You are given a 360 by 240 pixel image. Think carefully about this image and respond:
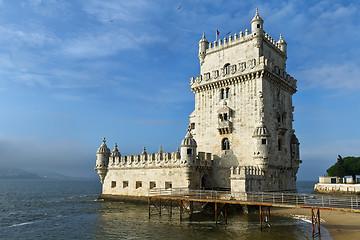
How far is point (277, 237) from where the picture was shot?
78.9 ft

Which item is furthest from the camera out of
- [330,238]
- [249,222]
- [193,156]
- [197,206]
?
Answer: [193,156]

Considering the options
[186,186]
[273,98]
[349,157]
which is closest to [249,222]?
[186,186]

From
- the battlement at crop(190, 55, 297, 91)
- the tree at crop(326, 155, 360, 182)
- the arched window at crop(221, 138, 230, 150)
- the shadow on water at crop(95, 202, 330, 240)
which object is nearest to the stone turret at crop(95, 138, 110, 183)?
the shadow on water at crop(95, 202, 330, 240)

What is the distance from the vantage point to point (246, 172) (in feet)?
107

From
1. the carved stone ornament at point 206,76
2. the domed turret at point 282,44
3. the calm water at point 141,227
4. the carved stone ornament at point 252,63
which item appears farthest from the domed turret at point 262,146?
the domed turret at point 282,44

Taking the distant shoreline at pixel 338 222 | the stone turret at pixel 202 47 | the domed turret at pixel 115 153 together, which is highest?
the stone turret at pixel 202 47

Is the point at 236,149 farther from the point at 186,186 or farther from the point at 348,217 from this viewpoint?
the point at 348,217

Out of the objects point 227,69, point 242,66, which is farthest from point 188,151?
point 242,66

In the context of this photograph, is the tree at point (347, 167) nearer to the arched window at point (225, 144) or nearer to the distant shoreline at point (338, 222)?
the distant shoreline at point (338, 222)

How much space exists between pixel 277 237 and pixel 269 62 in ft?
73.5

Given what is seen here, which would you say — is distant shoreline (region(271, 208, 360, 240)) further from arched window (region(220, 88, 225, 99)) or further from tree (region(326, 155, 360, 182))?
tree (region(326, 155, 360, 182))

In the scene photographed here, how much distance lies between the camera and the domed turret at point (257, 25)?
3816 cm

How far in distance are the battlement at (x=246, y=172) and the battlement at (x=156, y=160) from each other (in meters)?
5.78

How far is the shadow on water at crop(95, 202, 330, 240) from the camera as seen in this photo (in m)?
25.0
